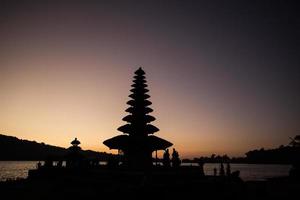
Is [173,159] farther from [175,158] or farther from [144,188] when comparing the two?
[144,188]

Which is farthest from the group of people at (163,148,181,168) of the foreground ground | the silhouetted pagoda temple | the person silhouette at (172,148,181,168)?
the foreground ground

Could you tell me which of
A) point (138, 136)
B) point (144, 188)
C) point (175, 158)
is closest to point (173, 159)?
point (175, 158)

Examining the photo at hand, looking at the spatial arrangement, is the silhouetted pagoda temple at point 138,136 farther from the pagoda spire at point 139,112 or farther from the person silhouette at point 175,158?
the person silhouette at point 175,158

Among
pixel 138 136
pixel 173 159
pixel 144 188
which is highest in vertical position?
pixel 138 136

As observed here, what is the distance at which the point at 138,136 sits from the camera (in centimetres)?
Result: 2220

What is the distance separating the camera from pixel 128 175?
15586 millimetres

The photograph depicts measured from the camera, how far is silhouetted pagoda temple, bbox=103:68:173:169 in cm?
2138

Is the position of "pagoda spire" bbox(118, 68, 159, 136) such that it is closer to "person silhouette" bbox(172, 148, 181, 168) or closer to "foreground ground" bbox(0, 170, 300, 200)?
"person silhouette" bbox(172, 148, 181, 168)

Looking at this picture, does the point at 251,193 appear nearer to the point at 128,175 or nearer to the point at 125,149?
the point at 128,175

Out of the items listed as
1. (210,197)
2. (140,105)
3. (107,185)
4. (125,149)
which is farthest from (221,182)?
(140,105)

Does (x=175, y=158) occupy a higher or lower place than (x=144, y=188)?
higher

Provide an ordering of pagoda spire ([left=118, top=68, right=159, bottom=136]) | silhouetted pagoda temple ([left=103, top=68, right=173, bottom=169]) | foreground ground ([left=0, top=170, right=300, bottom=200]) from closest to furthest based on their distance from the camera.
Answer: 1. foreground ground ([left=0, top=170, right=300, bottom=200])
2. silhouetted pagoda temple ([left=103, top=68, right=173, bottom=169])
3. pagoda spire ([left=118, top=68, right=159, bottom=136])

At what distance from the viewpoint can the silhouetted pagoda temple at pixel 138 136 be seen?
842 inches

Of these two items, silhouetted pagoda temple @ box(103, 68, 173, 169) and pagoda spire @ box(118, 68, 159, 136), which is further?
pagoda spire @ box(118, 68, 159, 136)
